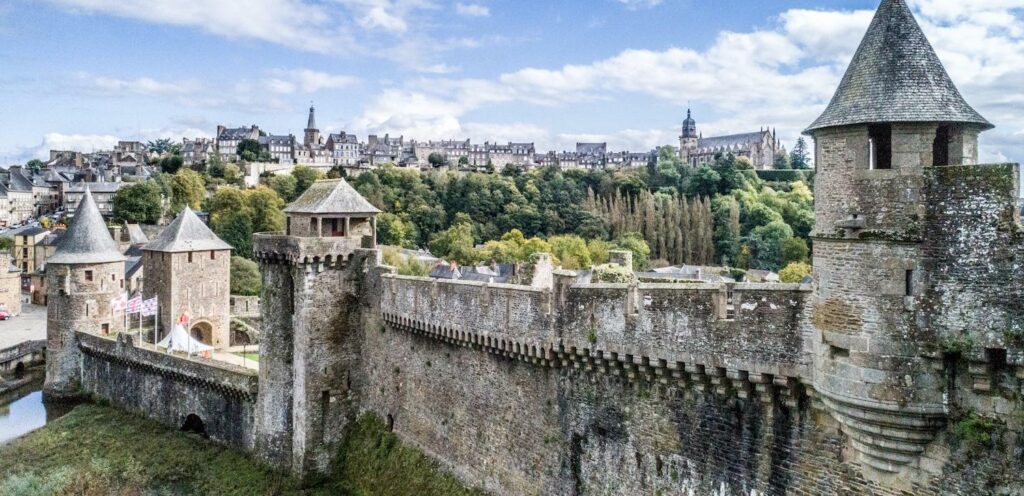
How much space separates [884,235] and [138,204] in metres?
72.9

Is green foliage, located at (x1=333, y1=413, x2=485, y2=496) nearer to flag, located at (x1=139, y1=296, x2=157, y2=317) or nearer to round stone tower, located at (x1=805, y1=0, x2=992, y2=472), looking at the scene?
round stone tower, located at (x1=805, y1=0, x2=992, y2=472)

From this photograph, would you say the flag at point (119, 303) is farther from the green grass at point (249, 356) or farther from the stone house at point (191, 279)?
the green grass at point (249, 356)

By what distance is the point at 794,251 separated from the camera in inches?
2704

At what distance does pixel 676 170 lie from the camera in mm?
101188

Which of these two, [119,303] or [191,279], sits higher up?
[191,279]

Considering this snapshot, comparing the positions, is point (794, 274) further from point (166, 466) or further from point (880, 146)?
point (880, 146)

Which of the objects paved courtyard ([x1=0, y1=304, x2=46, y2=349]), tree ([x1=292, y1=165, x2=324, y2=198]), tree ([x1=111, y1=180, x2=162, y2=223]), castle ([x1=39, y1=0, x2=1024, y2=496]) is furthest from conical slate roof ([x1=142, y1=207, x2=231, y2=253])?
tree ([x1=292, y1=165, x2=324, y2=198])

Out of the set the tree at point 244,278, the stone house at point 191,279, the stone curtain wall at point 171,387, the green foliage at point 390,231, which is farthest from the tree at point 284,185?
the stone curtain wall at point 171,387

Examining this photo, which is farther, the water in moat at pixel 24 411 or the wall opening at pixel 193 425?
the water in moat at pixel 24 411

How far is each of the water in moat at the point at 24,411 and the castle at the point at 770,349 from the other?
669 inches

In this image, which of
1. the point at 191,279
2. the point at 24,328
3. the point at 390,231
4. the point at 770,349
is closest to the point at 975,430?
the point at 770,349

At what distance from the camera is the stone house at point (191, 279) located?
36.8 metres

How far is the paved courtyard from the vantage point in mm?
44934

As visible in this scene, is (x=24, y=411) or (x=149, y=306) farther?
(x=149, y=306)
